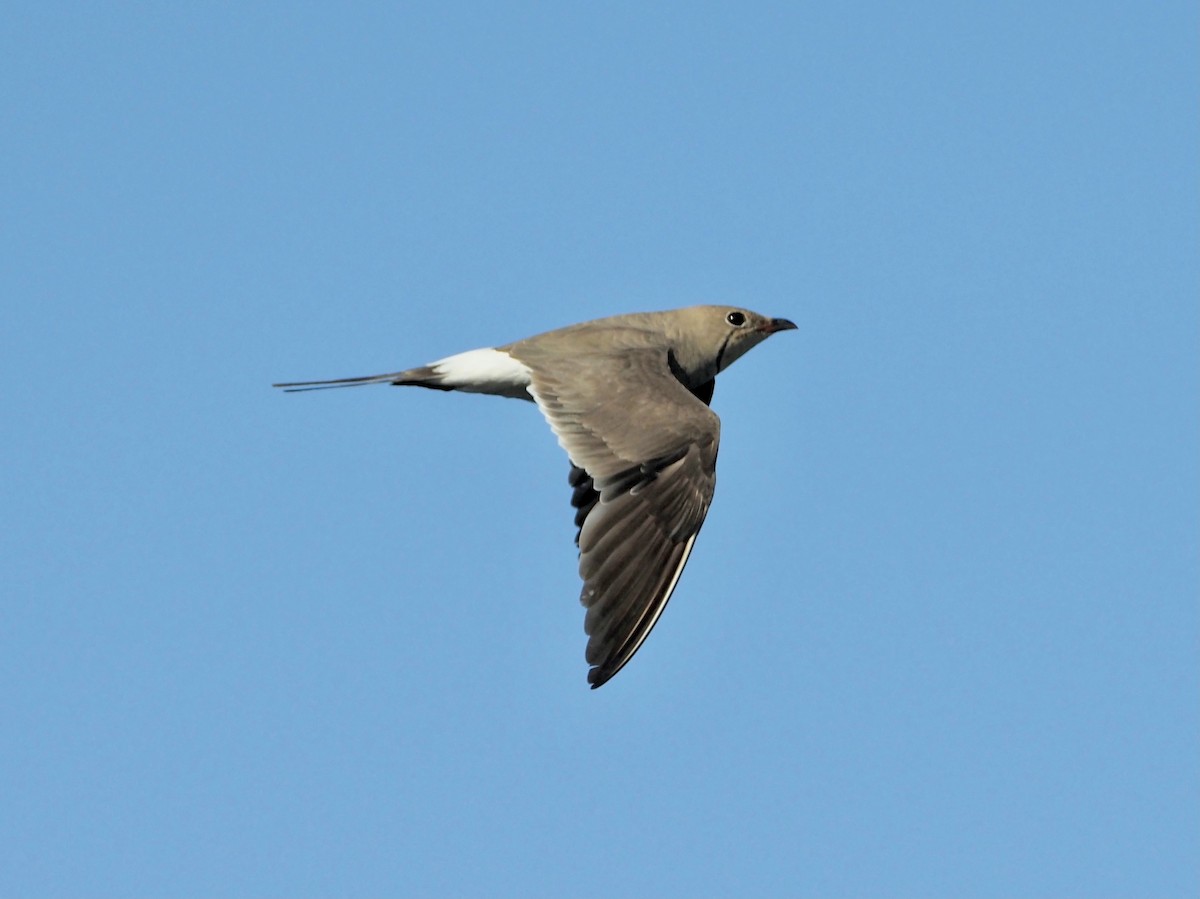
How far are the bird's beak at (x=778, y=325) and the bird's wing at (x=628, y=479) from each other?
204 cm

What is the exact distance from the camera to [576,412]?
35.1 feet

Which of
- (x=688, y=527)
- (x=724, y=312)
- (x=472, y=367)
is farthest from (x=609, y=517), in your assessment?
(x=724, y=312)

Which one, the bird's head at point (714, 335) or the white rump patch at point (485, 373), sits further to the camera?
the bird's head at point (714, 335)

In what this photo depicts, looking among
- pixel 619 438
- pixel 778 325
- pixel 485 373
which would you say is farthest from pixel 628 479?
pixel 778 325

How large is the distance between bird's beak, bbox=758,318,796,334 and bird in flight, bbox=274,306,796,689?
2.53ft

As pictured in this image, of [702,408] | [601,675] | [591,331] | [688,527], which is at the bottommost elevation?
[601,675]

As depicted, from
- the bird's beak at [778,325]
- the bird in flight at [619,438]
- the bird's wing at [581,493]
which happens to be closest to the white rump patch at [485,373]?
the bird in flight at [619,438]

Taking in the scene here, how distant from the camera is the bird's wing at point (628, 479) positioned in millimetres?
9664

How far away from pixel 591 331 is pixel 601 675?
320 centimetres

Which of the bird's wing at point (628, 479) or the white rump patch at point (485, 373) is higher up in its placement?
the white rump patch at point (485, 373)

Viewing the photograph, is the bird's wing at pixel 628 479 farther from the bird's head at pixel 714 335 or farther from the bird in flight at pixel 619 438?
the bird's head at pixel 714 335

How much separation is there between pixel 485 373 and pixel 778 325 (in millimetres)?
2726

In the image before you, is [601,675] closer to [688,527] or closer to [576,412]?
[688,527]

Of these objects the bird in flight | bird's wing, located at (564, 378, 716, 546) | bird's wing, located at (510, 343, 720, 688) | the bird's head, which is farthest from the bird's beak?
bird's wing, located at (564, 378, 716, 546)
